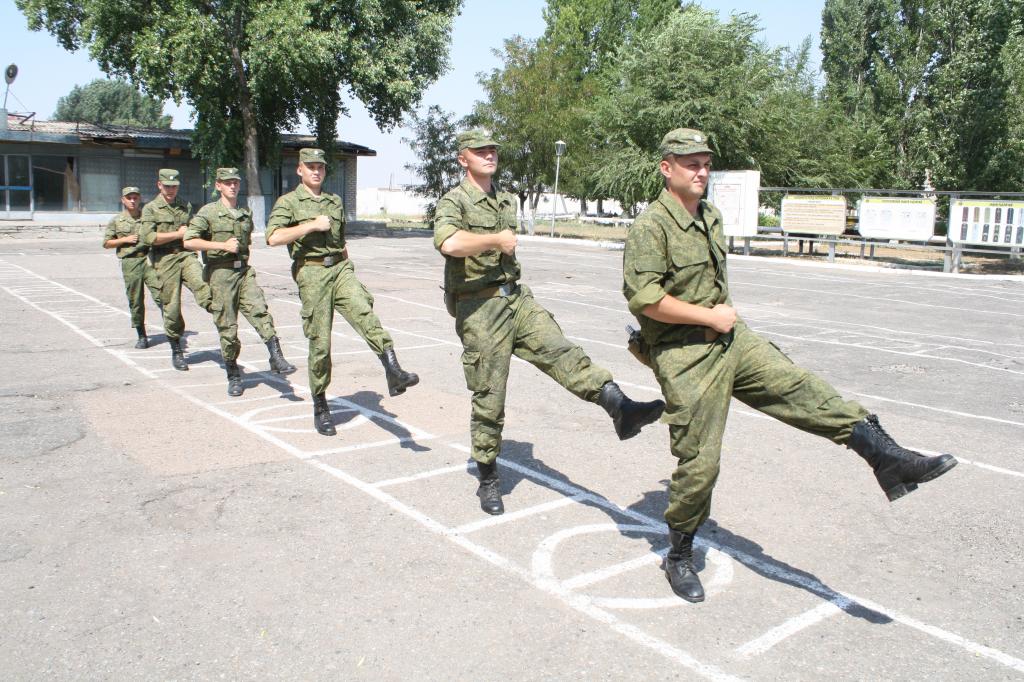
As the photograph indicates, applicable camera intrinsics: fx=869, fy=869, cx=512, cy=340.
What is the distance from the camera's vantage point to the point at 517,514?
5.00 metres

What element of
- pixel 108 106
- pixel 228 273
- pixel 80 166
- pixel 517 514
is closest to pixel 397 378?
pixel 517 514

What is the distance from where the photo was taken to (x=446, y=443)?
21.2 ft

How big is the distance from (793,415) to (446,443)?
3.11 metres

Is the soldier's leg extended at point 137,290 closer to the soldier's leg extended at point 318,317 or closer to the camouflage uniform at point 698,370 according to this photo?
the soldier's leg extended at point 318,317

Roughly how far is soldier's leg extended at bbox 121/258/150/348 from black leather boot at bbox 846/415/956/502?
29.0 ft

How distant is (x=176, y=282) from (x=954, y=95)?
95.8 feet

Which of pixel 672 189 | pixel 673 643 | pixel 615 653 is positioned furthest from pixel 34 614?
pixel 672 189

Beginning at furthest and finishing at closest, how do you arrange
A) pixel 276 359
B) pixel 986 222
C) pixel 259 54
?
1. pixel 259 54
2. pixel 986 222
3. pixel 276 359

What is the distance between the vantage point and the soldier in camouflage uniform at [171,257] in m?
9.14

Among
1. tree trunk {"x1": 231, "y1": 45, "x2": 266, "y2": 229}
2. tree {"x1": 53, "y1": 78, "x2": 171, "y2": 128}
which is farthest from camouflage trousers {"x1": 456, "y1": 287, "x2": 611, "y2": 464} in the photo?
tree {"x1": 53, "y1": 78, "x2": 171, "y2": 128}

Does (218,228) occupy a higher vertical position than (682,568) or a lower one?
higher

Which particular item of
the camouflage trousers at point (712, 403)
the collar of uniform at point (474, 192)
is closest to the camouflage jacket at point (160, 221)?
the collar of uniform at point (474, 192)

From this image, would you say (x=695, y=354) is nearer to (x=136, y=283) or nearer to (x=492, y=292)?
(x=492, y=292)

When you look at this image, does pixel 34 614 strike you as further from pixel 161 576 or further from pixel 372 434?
pixel 372 434
